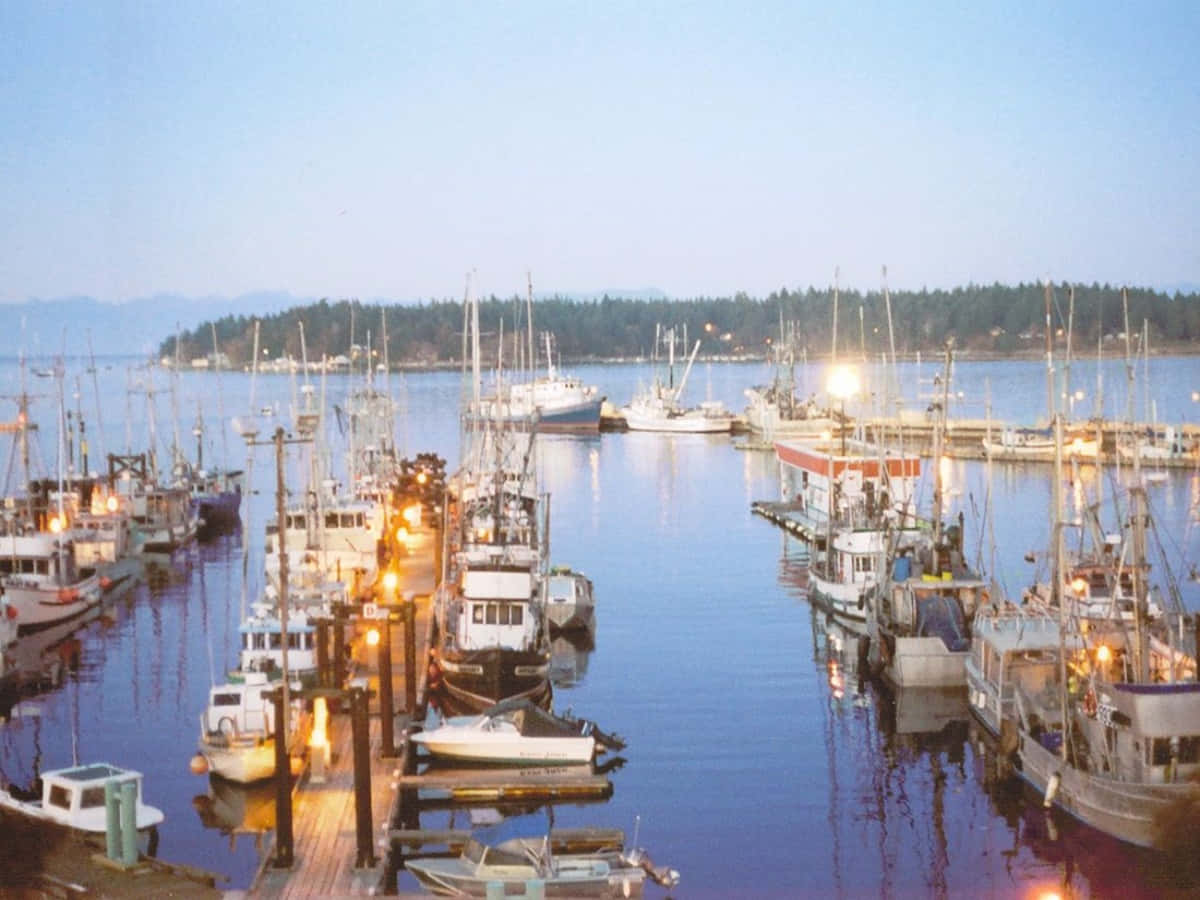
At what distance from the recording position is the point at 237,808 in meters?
25.6

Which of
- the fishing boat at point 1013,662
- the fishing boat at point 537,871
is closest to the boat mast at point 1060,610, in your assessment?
the fishing boat at point 1013,662

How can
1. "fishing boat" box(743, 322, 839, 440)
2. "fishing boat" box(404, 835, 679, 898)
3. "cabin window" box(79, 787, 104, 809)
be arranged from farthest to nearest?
"fishing boat" box(743, 322, 839, 440), "cabin window" box(79, 787, 104, 809), "fishing boat" box(404, 835, 679, 898)

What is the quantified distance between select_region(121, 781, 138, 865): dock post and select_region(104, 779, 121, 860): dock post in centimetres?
9

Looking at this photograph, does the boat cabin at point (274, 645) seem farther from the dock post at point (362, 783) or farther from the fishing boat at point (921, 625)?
the fishing boat at point (921, 625)

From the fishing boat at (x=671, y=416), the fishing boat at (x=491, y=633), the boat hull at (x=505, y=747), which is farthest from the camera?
the fishing boat at (x=671, y=416)

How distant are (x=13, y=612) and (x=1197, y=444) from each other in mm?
60732

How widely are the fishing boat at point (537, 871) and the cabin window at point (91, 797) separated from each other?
493 centimetres

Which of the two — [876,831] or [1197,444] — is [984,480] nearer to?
[1197,444]

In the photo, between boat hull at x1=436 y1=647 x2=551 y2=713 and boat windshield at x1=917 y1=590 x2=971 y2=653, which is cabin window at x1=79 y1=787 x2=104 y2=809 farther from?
boat windshield at x1=917 y1=590 x2=971 y2=653

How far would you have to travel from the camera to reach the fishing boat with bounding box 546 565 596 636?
39.9 m

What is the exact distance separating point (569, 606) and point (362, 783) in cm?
1977

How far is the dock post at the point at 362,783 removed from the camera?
19969 mm

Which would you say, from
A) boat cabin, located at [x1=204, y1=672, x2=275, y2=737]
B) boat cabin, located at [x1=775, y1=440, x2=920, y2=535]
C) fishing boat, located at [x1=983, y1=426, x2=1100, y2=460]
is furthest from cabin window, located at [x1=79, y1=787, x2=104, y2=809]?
fishing boat, located at [x1=983, y1=426, x2=1100, y2=460]

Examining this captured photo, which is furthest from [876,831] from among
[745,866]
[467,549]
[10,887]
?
[467,549]
